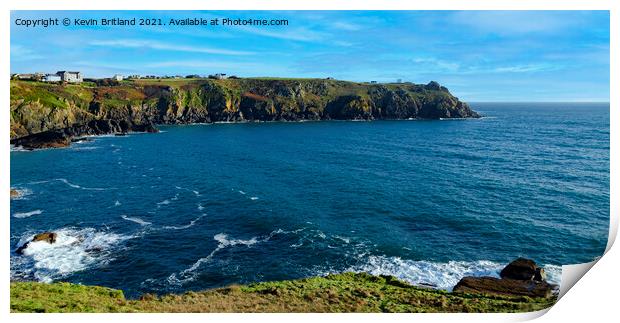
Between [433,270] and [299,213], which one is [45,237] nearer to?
[299,213]

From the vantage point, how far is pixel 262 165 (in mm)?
82500

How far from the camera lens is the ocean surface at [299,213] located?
1470 inches

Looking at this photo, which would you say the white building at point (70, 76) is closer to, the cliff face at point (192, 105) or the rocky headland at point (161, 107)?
the rocky headland at point (161, 107)

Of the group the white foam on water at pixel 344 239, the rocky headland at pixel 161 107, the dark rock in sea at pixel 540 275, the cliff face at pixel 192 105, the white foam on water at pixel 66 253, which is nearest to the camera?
the dark rock in sea at pixel 540 275

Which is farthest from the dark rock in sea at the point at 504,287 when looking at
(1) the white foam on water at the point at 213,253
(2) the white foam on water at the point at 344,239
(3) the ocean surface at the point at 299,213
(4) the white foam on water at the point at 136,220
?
(4) the white foam on water at the point at 136,220

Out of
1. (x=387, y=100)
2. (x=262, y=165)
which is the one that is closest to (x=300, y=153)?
(x=262, y=165)

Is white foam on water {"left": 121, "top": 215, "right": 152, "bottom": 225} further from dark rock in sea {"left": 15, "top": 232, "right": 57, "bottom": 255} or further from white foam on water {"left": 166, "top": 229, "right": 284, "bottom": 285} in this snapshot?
white foam on water {"left": 166, "top": 229, "right": 284, "bottom": 285}

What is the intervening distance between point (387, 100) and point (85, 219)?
166m

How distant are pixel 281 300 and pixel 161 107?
157765 millimetres

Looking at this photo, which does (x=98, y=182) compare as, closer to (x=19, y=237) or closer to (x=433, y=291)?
(x=19, y=237)

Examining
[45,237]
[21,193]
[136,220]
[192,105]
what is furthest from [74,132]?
[45,237]

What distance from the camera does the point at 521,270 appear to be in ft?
113

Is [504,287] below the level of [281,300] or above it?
below

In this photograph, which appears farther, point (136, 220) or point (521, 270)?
point (136, 220)
